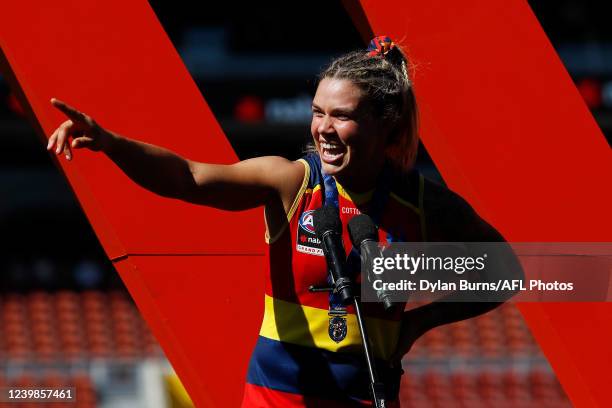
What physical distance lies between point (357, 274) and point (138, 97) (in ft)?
3.28

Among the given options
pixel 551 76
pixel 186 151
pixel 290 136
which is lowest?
pixel 186 151

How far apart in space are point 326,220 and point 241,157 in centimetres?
1330

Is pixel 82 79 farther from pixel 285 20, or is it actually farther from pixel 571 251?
pixel 285 20

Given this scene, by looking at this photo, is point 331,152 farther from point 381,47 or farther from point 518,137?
point 518,137

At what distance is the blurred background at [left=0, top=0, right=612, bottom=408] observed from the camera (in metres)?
11.7

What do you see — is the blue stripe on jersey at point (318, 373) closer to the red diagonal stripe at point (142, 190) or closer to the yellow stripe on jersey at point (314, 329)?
the yellow stripe on jersey at point (314, 329)

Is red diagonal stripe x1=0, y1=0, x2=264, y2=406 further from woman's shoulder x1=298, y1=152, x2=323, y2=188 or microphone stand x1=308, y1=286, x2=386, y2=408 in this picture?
microphone stand x1=308, y1=286, x2=386, y2=408

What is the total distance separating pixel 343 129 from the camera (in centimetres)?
244

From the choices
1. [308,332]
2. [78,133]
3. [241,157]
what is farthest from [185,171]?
[241,157]

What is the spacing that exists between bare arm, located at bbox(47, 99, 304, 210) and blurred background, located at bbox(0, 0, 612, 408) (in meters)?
8.03

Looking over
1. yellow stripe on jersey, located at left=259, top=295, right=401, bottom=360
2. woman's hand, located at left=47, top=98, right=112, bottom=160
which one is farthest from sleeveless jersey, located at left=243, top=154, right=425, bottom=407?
woman's hand, located at left=47, top=98, right=112, bottom=160

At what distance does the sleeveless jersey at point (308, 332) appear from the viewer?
240 centimetres

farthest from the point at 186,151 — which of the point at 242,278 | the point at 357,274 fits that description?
the point at 357,274

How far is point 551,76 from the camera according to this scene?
10.1 feet
